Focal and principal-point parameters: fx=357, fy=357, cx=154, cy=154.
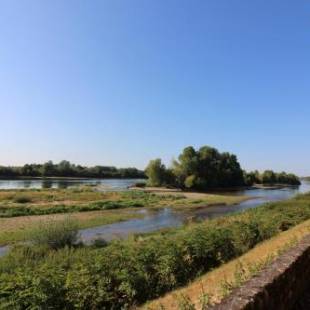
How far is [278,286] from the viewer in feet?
21.0

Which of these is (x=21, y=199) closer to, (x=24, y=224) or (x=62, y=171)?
(x=24, y=224)

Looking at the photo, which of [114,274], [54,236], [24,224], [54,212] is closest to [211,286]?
[114,274]

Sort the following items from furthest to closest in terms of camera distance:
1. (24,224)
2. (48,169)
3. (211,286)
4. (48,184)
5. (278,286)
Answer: (48,169), (48,184), (24,224), (211,286), (278,286)

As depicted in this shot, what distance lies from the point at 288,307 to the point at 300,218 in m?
19.0

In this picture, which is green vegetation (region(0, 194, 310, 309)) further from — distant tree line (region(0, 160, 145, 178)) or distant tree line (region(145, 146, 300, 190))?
distant tree line (region(0, 160, 145, 178))

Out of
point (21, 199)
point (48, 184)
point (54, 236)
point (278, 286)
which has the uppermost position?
point (48, 184)

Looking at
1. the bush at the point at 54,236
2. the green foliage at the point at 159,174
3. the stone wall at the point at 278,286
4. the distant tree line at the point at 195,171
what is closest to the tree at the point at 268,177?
the distant tree line at the point at 195,171

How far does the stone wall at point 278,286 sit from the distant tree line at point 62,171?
158 meters

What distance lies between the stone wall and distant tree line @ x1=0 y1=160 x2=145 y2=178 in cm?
15792

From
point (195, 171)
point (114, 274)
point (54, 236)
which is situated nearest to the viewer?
point (114, 274)

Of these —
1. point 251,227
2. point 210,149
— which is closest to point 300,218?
point 251,227

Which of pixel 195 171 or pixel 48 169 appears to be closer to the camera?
pixel 195 171

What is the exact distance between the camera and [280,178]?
163625mm

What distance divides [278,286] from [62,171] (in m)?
176
